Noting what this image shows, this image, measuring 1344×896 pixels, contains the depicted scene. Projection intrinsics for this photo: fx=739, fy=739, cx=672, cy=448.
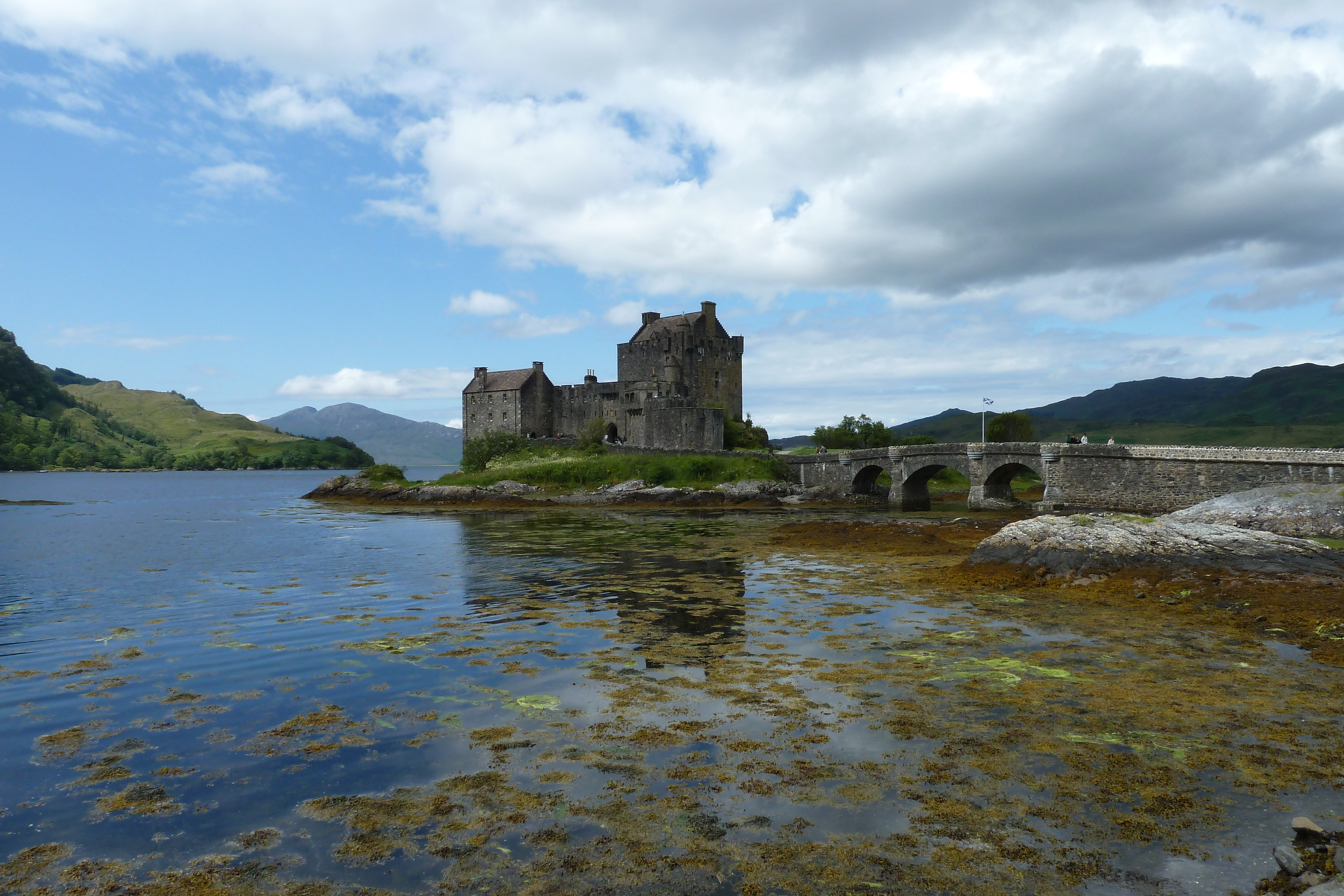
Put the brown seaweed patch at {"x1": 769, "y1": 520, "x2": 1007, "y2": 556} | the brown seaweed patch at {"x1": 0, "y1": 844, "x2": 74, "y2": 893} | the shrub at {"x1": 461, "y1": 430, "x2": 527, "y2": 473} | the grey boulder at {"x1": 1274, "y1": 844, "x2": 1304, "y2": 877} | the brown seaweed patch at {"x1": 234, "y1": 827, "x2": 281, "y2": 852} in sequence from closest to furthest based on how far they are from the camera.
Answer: the grey boulder at {"x1": 1274, "y1": 844, "x2": 1304, "y2": 877} < the brown seaweed patch at {"x1": 0, "y1": 844, "x2": 74, "y2": 893} < the brown seaweed patch at {"x1": 234, "y1": 827, "x2": 281, "y2": 852} < the brown seaweed patch at {"x1": 769, "y1": 520, "x2": 1007, "y2": 556} < the shrub at {"x1": 461, "y1": 430, "x2": 527, "y2": 473}

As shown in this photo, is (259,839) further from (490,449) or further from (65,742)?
(490,449)

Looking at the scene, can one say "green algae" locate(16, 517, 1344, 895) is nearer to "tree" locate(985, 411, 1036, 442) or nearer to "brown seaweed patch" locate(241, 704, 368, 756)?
"brown seaweed patch" locate(241, 704, 368, 756)

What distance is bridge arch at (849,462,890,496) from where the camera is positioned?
2478 inches

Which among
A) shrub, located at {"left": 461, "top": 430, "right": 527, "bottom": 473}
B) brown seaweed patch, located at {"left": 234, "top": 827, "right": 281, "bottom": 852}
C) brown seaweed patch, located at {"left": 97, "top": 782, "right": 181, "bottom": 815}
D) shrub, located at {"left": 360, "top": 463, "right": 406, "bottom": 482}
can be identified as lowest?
brown seaweed patch, located at {"left": 97, "top": 782, "right": 181, "bottom": 815}

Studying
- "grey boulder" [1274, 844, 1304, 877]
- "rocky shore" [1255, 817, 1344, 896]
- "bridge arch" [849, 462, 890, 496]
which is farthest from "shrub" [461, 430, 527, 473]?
"grey boulder" [1274, 844, 1304, 877]

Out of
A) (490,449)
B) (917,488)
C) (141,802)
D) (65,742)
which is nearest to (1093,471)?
(917,488)

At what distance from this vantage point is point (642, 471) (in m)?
68.1

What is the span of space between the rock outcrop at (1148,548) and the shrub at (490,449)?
66578mm

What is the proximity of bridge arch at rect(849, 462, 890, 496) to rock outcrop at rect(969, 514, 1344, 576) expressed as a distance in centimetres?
3996

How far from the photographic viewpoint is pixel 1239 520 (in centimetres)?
2983

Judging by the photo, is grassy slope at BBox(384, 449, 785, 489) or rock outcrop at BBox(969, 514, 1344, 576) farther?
grassy slope at BBox(384, 449, 785, 489)

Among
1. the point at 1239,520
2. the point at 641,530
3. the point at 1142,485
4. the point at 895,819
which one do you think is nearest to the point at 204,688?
the point at 895,819

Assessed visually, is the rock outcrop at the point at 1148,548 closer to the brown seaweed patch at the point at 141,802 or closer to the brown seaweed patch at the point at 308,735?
the brown seaweed patch at the point at 308,735

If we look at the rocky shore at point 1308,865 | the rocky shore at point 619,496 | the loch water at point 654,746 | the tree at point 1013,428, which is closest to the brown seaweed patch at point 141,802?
the loch water at point 654,746
